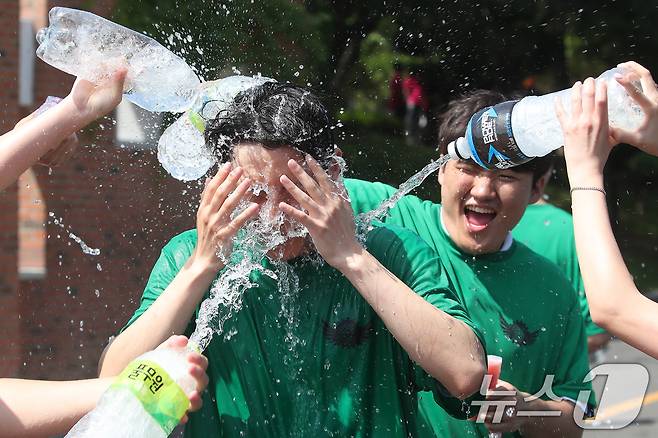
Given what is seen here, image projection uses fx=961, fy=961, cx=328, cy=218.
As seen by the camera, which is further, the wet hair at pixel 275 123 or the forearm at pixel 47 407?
the wet hair at pixel 275 123

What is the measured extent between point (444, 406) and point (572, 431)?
94cm

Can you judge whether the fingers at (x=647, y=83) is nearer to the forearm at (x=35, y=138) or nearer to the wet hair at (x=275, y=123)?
the wet hair at (x=275, y=123)

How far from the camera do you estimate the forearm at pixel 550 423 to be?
323 centimetres

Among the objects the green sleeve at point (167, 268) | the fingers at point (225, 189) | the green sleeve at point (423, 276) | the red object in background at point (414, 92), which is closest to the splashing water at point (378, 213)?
the green sleeve at point (423, 276)

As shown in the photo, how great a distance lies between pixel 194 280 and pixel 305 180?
400 mm

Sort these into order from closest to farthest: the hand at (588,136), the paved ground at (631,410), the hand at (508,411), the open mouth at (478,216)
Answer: the hand at (588,136), the hand at (508,411), the open mouth at (478,216), the paved ground at (631,410)

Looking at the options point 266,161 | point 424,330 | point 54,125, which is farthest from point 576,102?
point 54,125

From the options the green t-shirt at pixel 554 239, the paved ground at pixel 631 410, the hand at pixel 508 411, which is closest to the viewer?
the hand at pixel 508 411

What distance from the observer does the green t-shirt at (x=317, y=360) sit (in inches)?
102

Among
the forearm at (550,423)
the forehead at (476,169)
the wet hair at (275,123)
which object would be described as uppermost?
the wet hair at (275,123)

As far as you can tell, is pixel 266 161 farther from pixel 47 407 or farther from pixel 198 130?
pixel 47 407

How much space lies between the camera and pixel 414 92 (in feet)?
30.0

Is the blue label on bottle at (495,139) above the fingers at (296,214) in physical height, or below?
above

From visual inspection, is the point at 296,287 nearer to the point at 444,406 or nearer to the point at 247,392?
the point at 247,392
